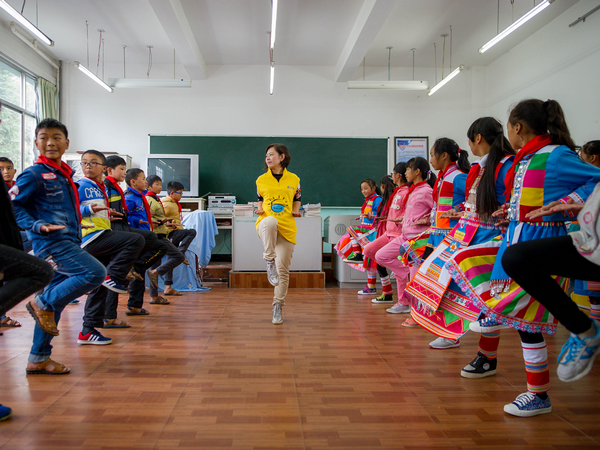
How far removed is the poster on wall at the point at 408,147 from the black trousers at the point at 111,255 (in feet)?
18.3

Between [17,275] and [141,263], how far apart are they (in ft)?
7.22

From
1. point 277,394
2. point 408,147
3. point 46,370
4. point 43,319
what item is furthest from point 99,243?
point 408,147

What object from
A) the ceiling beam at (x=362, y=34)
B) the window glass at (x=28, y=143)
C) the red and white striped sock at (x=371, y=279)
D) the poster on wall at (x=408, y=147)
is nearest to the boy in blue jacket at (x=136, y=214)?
the red and white striped sock at (x=371, y=279)

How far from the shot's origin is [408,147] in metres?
7.41

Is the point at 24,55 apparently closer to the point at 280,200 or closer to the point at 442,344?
the point at 280,200

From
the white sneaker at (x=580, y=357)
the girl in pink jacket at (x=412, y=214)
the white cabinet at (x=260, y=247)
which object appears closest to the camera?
the white sneaker at (x=580, y=357)

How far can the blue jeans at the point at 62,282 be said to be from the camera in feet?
6.74

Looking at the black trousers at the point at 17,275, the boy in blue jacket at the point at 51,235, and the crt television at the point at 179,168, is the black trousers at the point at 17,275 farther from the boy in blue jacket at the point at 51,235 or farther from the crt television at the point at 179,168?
the crt television at the point at 179,168

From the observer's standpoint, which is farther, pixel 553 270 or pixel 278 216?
pixel 278 216

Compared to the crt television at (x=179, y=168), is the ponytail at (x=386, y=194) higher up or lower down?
lower down

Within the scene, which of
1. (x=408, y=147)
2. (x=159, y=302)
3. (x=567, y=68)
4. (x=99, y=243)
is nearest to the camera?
(x=99, y=243)

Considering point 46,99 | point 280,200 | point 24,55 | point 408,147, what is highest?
point 24,55

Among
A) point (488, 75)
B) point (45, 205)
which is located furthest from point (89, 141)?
point (488, 75)

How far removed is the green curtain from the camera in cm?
655
